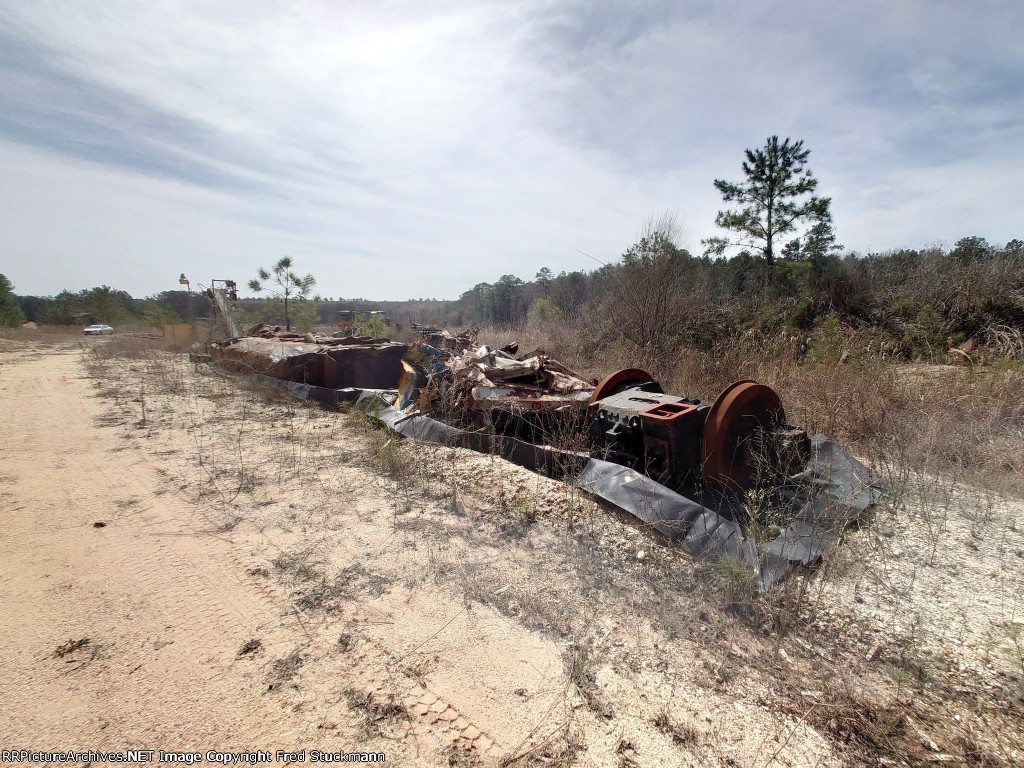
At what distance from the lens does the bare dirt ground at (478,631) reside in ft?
5.94

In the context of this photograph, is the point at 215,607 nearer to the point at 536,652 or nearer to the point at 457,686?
the point at 457,686

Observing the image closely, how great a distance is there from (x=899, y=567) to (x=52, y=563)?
5.43 m

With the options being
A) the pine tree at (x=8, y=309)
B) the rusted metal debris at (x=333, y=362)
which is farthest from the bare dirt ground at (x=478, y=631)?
the pine tree at (x=8, y=309)

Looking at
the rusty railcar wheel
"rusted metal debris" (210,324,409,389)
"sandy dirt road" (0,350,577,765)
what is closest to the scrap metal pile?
the rusty railcar wheel

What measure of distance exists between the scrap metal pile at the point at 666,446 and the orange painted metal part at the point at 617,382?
0.01m

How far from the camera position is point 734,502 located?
3.77m

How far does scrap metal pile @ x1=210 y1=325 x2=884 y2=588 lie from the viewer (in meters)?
3.36

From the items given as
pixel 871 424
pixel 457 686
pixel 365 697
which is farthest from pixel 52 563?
pixel 871 424

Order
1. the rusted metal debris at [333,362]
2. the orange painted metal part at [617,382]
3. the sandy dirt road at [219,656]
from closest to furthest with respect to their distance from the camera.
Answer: the sandy dirt road at [219,656], the orange painted metal part at [617,382], the rusted metal debris at [333,362]

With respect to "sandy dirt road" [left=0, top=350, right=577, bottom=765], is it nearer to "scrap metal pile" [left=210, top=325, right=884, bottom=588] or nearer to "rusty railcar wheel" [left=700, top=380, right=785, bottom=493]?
"scrap metal pile" [left=210, top=325, right=884, bottom=588]

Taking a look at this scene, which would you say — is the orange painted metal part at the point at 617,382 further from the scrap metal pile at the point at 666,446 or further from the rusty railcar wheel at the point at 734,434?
the rusty railcar wheel at the point at 734,434

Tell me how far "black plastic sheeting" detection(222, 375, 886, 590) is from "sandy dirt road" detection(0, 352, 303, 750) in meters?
2.61

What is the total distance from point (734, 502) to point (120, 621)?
161 inches

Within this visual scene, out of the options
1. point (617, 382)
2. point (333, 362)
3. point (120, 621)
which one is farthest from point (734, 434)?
point (333, 362)
